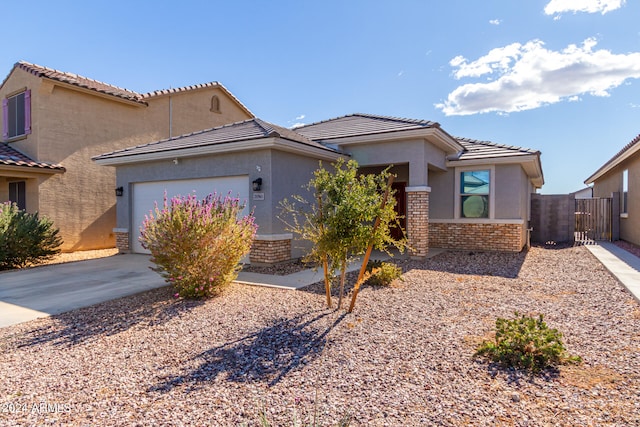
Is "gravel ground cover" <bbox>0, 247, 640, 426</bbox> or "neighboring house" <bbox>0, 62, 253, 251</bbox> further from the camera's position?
"neighboring house" <bbox>0, 62, 253, 251</bbox>

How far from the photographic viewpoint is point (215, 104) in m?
18.6

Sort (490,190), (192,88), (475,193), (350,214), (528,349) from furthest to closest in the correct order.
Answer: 1. (192,88)
2. (475,193)
3. (490,190)
4. (350,214)
5. (528,349)

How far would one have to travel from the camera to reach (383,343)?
4.23 metres

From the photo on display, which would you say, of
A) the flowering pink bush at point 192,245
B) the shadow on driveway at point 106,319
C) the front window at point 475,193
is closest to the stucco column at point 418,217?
the front window at point 475,193

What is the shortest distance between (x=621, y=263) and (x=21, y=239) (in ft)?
51.4

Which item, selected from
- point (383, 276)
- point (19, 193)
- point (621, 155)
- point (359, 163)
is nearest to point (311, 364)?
point (383, 276)

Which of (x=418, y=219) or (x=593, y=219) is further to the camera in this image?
(x=593, y=219)

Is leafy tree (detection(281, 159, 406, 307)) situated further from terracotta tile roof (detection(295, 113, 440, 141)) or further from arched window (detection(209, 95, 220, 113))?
arched window (detection(209, 95, 220, 113))

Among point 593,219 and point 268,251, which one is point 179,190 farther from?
point 593,219

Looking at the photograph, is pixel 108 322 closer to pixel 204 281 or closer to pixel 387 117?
pixel 204 281

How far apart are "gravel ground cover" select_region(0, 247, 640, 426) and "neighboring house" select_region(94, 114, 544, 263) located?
391cm

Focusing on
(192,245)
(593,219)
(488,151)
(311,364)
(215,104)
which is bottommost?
(311,364)

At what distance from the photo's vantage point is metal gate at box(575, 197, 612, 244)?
15992 mm


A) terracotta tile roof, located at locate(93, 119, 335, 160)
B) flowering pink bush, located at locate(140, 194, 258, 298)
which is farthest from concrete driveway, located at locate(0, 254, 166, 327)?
terracotta tile roof, located at locate(93, 119, 335, 160)
